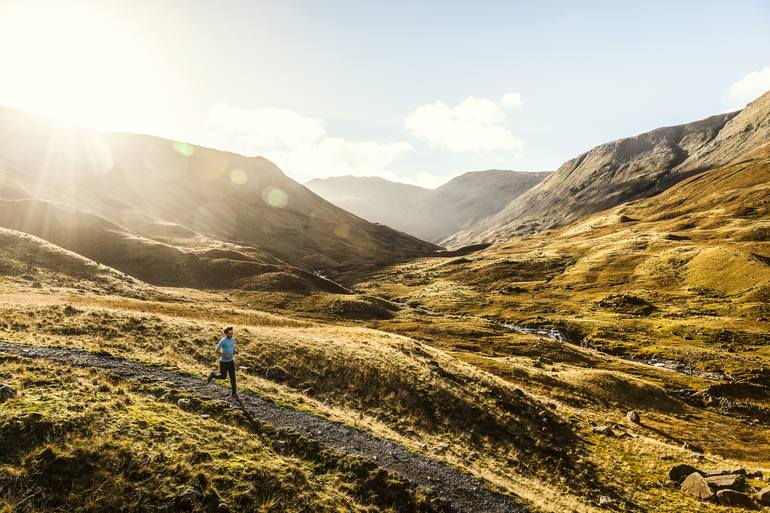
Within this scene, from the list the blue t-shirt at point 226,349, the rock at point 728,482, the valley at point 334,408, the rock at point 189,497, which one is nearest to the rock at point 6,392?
the valley at point 334,408

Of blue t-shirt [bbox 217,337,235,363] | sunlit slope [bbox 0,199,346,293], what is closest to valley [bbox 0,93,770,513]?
sunlit slope [bbox 0,199,346,293]

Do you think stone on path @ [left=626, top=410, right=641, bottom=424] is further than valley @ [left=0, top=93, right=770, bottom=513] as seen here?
Yes

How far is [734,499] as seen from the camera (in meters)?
25.2

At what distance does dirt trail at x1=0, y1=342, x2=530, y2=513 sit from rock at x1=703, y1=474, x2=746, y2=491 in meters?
17.5

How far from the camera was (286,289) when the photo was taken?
10350 centimetres

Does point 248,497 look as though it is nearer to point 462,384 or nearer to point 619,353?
point 462,384

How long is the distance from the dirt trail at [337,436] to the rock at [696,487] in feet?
53.8

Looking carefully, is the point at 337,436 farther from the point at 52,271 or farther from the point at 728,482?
the point at 52,271

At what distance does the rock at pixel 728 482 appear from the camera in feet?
87.6

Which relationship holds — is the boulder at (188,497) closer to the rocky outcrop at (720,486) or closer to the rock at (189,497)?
the rock at (189,497)

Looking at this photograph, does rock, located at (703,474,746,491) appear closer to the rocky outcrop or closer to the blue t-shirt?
the rocky outcrop

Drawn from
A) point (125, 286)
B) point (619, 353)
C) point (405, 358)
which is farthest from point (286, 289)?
point (619, 353)

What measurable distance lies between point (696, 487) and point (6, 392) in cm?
3704

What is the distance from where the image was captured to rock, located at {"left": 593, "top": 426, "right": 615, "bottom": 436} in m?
36.9
